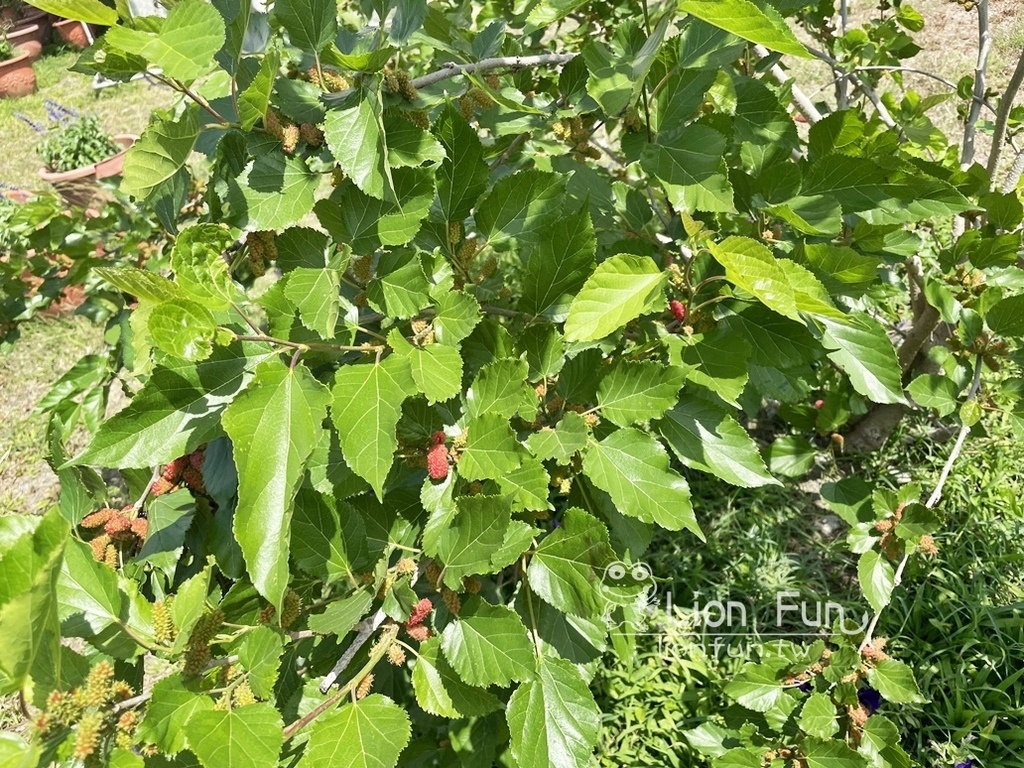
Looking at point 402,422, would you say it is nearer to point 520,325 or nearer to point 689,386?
point 520,325

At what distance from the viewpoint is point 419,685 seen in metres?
0.90

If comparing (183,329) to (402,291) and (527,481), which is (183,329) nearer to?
(402,291)

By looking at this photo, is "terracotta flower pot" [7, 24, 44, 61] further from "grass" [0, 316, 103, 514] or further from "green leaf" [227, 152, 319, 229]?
"green leaf" [227, 152, 319, 229]

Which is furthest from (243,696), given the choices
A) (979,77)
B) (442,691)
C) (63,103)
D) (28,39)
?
(28,39)

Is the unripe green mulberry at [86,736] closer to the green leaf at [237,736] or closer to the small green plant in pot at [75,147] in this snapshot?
the green leaf at [237,736]

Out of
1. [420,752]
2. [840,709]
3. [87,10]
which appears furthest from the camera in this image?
[420,752]

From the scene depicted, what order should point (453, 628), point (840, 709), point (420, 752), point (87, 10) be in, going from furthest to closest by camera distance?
point (420, 752)
point (840, 709)
point (453, 628)
point (87, 10)

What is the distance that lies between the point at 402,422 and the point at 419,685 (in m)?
0.36

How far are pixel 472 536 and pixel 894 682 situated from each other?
0.81 metres

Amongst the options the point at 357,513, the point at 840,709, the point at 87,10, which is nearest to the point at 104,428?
the point at 357,513

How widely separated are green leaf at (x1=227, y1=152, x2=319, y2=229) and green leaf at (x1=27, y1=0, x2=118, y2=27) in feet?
0.66

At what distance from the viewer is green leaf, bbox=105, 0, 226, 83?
715mm

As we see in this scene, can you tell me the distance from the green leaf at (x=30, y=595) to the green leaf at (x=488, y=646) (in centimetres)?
46

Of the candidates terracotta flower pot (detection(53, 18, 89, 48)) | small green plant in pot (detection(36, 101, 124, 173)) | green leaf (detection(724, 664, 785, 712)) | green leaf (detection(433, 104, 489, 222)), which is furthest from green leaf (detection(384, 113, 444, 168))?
terracotta flower pot (detection(53, 18, 89, 48))
